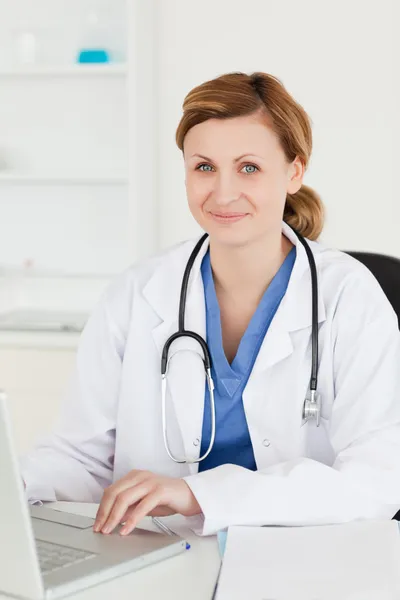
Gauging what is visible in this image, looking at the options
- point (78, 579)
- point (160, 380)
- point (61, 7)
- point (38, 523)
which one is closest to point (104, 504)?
point (38, 523)

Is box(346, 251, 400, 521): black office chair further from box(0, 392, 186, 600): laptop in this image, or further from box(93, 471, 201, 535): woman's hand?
box(0, 392, 186, 600): laptop

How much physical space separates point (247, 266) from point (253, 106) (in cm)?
28

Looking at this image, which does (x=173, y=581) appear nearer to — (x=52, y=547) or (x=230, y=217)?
(x=52, y=547)

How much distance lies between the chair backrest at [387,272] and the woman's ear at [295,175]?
0.69 ft

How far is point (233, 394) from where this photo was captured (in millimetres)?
1541

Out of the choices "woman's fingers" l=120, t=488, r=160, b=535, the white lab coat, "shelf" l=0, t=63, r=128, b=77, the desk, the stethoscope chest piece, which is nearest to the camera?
the desk

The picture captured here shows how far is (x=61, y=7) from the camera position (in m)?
3.50

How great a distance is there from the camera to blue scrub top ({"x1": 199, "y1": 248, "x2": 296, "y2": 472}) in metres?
1.54

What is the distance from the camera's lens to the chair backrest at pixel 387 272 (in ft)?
5.47

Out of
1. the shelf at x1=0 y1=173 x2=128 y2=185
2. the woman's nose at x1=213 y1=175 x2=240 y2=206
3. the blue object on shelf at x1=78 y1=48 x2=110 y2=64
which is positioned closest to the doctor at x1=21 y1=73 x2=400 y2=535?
the woman's nose at x1=213 y1=175 x2=240 y2=206

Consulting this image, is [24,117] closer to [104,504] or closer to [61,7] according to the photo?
[61,7]

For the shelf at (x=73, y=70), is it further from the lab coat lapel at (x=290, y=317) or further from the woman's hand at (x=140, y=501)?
the woman's hand at (x=140, y=501)

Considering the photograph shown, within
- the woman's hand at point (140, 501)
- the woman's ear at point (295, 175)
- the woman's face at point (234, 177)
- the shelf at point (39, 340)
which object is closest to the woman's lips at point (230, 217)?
the woman's face at point (234, 177)

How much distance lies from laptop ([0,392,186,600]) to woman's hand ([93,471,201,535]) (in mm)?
20
